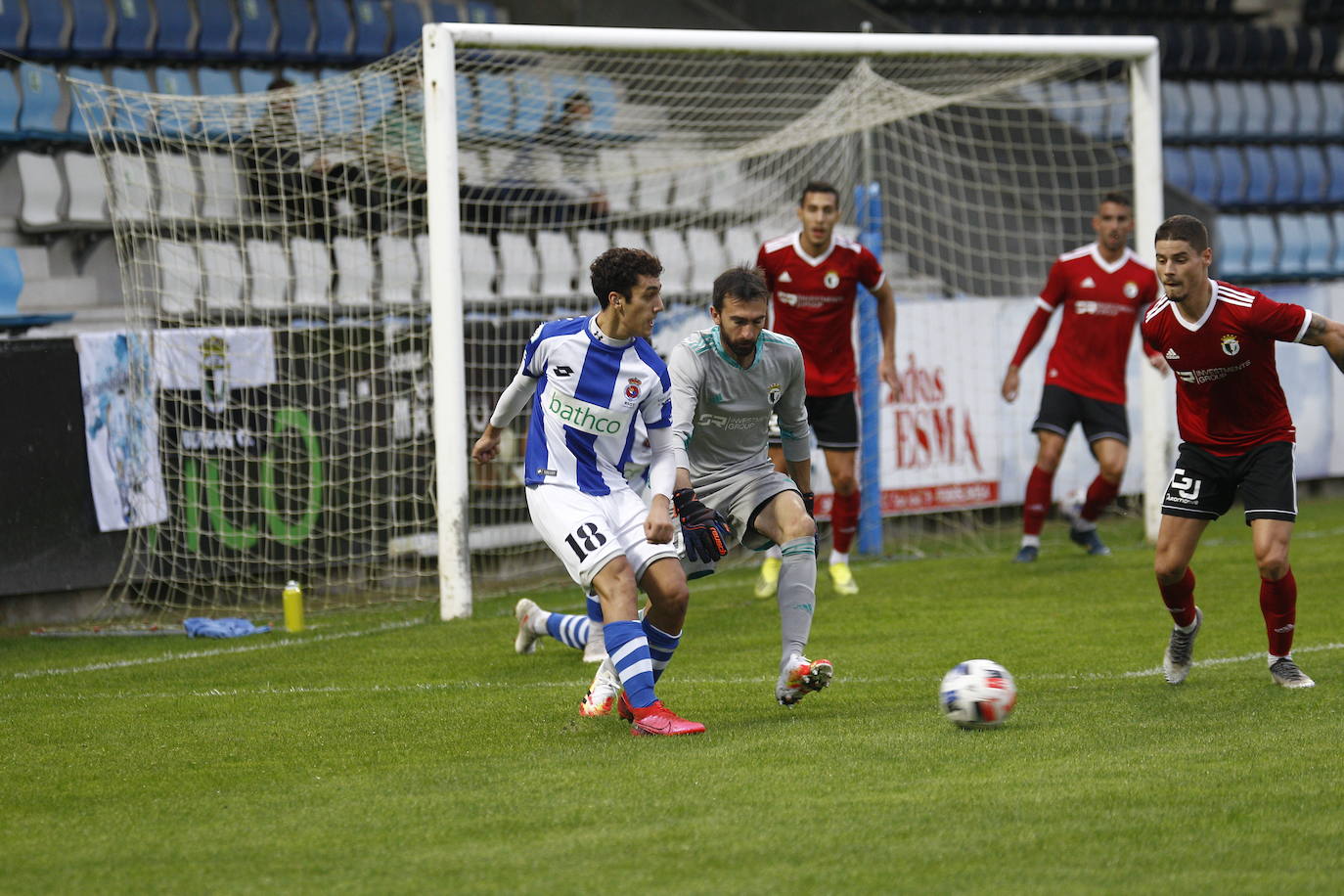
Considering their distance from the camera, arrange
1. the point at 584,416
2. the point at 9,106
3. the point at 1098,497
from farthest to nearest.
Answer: the point at 9,106 → the point at 1098,497 → the point at 584,416

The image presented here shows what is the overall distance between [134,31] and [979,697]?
1196cm

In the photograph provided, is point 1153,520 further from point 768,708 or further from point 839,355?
point 768,708

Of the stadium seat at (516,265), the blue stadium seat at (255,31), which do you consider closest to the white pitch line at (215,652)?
the stadium seat at (516,265)

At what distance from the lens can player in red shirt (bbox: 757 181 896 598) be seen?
9.43 m

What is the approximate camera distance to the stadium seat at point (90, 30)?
14.3 m

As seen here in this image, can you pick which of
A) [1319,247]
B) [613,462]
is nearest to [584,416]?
[613,462]

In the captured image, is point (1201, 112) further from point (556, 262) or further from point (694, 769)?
point (694, 769)

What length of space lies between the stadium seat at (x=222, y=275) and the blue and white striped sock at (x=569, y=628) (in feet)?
13.6

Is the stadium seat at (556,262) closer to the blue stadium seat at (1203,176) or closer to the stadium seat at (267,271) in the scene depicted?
the stadium seat at (267,271)

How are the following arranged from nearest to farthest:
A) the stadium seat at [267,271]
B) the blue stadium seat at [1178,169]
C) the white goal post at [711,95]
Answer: the white goal post at [711,95] < the stadium seat at [267,271] < the blue stadium seat at [1178,169]

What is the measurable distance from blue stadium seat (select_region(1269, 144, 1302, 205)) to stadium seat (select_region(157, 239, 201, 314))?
14.7m

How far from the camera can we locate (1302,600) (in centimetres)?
895

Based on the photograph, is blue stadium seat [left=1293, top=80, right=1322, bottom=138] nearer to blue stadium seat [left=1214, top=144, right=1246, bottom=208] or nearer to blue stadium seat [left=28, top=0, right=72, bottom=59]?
blue stadium seat [left=1214, top=144, right=1246, bottom=208]

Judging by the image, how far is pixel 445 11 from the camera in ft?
55.6
